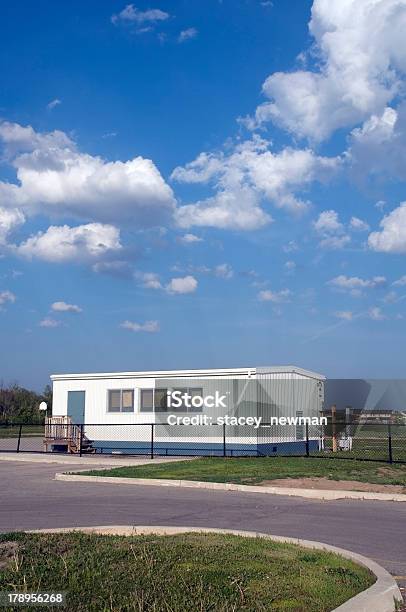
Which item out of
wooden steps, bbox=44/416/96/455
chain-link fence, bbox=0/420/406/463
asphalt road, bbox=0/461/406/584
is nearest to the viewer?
asphalt road, bbox=0/461/406/584

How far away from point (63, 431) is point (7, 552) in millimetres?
22551

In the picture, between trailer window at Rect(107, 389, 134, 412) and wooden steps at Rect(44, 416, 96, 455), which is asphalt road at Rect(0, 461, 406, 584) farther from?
trailer window at Rect(107, 389, 134, 412)

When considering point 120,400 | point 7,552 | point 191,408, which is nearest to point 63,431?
point 120,400

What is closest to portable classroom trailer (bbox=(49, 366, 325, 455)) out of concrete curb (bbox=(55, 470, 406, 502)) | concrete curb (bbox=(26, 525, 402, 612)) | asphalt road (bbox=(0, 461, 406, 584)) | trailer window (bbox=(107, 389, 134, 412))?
trailer window (bbox=(107, 389, 134, 412))

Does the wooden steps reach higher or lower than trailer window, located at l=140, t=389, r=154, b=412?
lower

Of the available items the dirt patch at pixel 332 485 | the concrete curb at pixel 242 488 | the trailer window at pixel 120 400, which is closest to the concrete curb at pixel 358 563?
the concrete curb at pixel 242 488

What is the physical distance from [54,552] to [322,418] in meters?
23.7

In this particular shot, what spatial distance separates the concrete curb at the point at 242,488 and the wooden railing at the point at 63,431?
34.5 feet

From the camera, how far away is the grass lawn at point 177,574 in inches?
223

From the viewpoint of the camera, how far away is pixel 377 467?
1911cm

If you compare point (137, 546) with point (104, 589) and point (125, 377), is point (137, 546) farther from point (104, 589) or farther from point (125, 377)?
point (125, 377)

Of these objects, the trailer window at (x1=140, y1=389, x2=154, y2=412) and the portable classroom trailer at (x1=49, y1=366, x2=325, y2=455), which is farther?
the trailer window at (x1=140, y1=389, x2=154, y2=412)

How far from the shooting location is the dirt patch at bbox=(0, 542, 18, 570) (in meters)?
6.85

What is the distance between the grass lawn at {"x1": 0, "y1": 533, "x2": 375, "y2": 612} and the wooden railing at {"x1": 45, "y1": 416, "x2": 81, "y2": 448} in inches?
823
